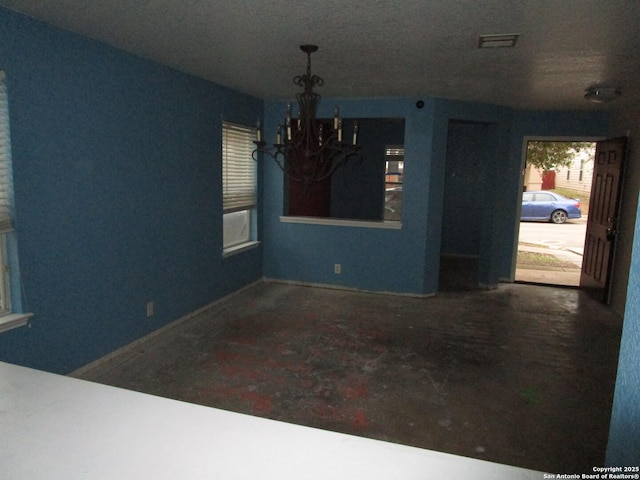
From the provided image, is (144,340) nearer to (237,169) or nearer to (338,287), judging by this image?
(237,169)

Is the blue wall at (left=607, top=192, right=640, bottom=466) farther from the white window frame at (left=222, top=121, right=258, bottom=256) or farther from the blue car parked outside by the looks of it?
the blue car parked outside

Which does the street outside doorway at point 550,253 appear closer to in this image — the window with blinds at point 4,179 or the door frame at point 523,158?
the door frame at point 523,158

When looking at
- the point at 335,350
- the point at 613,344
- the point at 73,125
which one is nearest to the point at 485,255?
the point at 613,344

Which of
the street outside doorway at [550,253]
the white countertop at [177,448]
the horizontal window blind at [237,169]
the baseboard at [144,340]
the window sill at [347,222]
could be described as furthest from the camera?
the street outside doorway at [550,253]

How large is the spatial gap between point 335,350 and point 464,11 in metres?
2.56

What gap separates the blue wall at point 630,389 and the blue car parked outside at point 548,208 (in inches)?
464

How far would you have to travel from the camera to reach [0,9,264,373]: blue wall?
2568 millimetres

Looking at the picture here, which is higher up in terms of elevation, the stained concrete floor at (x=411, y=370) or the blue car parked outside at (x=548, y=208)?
the blue car parked outside at (x=548, y=208)

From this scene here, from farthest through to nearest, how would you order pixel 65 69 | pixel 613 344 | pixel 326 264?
pixel 326 264
pixel 613 344
pixel 65 69

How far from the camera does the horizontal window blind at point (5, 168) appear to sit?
242 cm

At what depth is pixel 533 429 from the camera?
100 inches

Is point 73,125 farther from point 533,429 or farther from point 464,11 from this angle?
point 533,429

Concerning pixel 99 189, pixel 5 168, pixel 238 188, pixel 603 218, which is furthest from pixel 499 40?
pixel 603 218

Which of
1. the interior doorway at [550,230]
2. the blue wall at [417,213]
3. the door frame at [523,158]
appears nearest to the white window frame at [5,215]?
the blue wall at [417,213]
